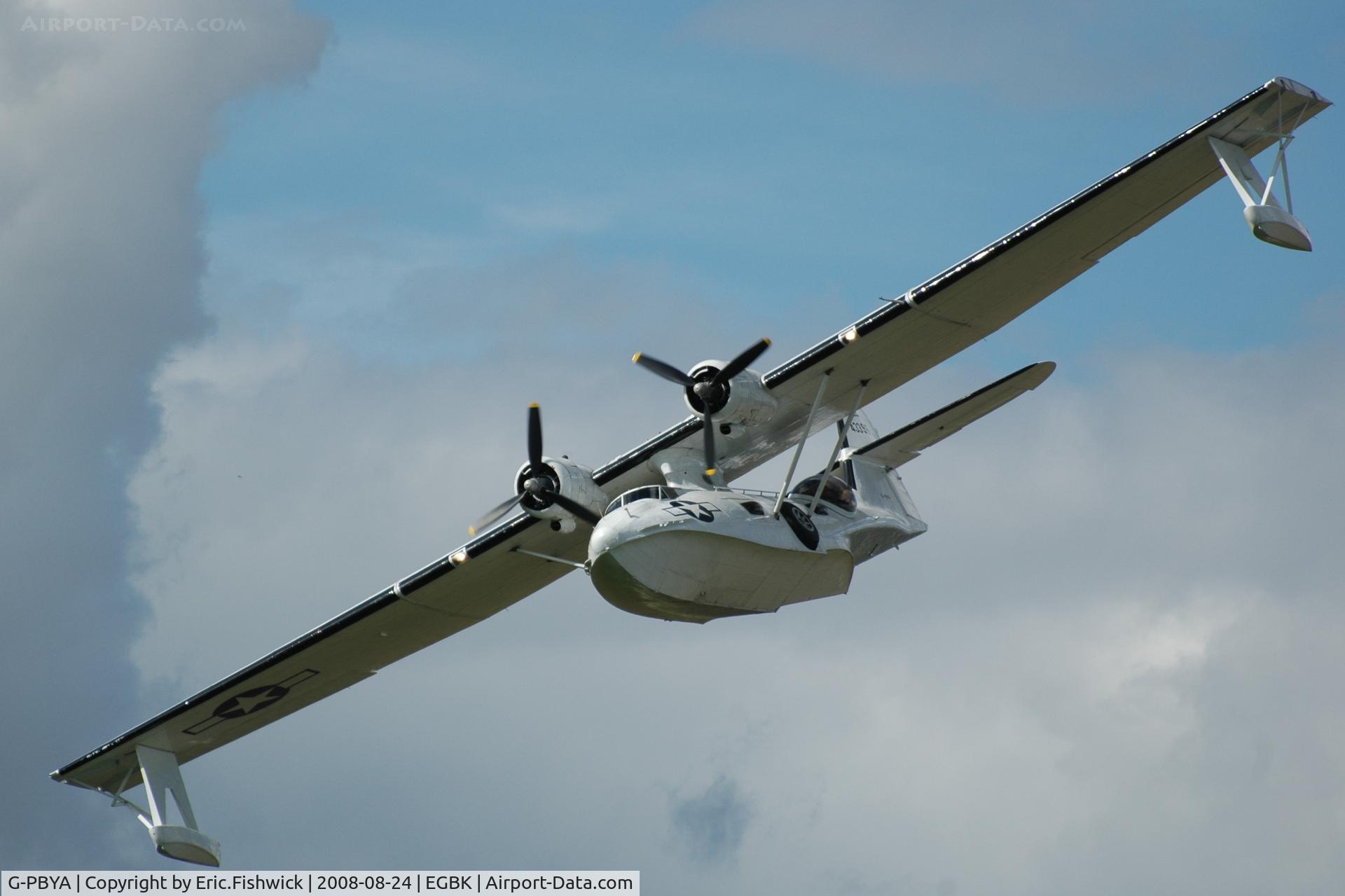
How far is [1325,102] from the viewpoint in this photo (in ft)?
90.1

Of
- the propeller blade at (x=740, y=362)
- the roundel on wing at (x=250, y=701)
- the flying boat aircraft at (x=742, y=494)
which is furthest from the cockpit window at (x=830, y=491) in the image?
the roundel on wing at (x=250, y=701)

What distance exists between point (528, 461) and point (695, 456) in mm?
3055

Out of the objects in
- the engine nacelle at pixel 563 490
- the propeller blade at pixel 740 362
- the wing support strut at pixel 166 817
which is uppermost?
the propeller blade at pixel 740 362

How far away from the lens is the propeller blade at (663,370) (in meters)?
31.0

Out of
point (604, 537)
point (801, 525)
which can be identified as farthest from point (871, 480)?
point (604, 537)

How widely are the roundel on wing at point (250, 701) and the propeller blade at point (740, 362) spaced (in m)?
11.9

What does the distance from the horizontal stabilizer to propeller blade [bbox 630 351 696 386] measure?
13.4ft

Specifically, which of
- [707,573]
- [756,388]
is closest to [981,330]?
[756,388]

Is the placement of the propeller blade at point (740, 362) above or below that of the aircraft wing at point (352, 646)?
above

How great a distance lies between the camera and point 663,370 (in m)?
31.0

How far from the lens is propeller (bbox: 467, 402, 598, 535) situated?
31.3 meters

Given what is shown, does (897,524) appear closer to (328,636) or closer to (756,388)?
(756,388)

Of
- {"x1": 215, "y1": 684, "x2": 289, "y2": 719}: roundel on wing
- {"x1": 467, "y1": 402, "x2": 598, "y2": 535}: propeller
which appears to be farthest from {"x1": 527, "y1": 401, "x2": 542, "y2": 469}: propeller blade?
{"x1": 215, "y1": 684, "x2": 289, "y2": 719}: roundel on wing

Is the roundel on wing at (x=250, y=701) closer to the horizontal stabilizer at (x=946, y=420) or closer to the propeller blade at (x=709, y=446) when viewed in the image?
the propeller blade at (x=709, y=446)
